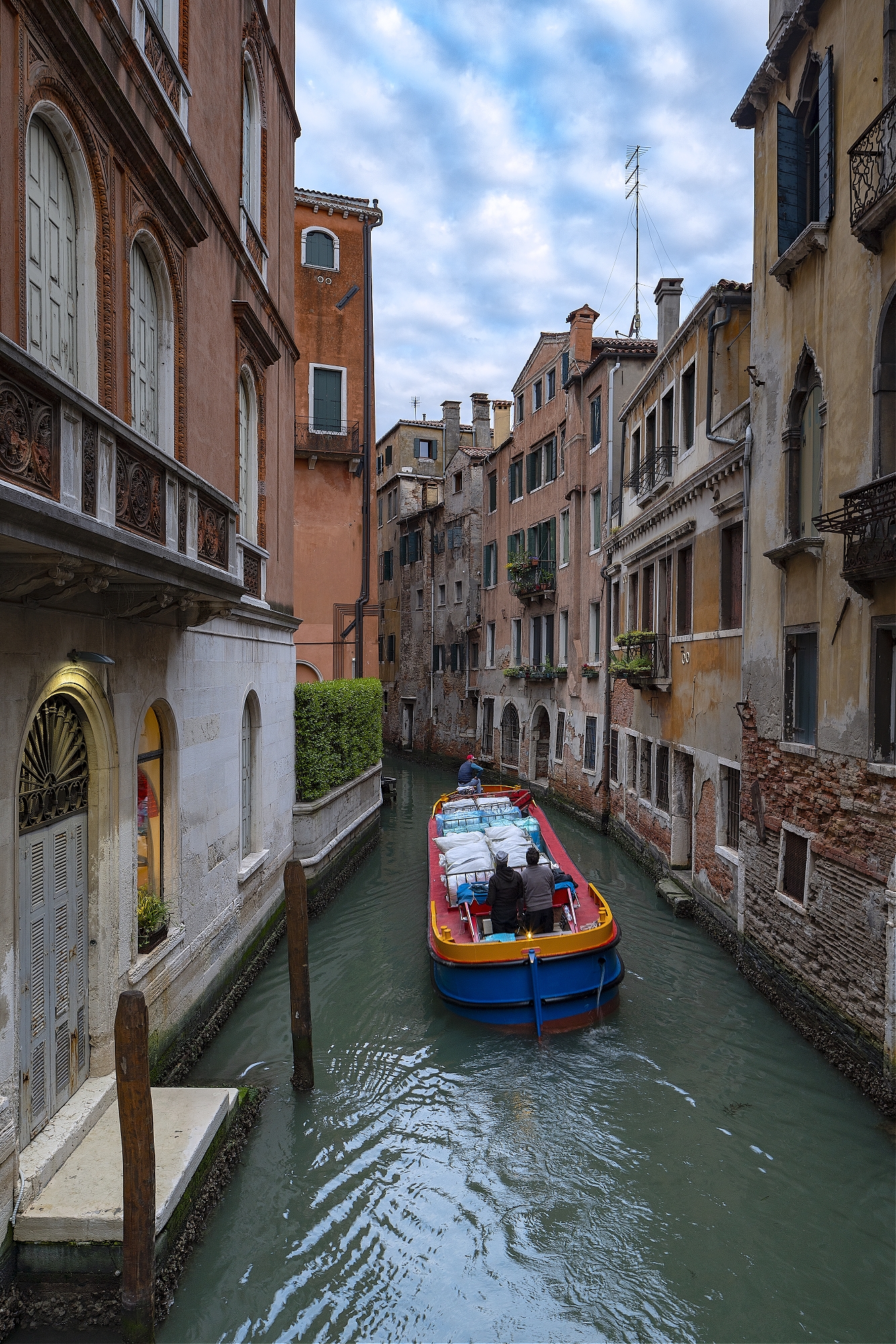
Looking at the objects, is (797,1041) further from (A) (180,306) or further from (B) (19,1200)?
(A) (180,306)

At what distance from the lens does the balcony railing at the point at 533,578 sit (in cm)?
2222

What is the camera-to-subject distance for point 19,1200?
448 cm

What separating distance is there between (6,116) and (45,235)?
0.71m

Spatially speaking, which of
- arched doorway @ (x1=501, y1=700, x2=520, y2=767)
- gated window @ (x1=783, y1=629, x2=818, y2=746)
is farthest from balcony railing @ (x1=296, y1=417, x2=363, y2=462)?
gated window @ (x1=783, y1=629, x2=818, y2=746)

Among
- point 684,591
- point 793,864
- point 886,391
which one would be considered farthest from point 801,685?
point 684,591

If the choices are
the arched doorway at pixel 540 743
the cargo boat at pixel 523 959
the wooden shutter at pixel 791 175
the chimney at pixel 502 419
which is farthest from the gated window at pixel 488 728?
the wooden shutter at pixel 791 175

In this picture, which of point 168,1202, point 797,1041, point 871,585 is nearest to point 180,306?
point 871,585

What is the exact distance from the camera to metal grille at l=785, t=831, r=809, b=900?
27.4ft

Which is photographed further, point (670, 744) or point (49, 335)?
point (670, 744)

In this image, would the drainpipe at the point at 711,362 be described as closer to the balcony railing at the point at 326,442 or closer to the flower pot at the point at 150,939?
the flower pot at the point at 150,939

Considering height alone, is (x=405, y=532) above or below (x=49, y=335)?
above

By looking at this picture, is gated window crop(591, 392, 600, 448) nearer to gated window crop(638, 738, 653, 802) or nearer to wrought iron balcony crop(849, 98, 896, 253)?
gated window crop(638, 738, 653, 802)

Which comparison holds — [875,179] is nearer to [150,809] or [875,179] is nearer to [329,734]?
[150,809]

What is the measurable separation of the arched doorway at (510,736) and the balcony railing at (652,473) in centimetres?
974
